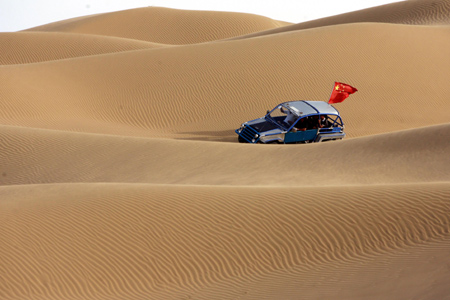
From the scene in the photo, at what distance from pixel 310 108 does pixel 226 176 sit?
14.3 feet

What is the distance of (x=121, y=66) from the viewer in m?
24.2

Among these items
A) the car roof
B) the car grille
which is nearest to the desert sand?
the car grille

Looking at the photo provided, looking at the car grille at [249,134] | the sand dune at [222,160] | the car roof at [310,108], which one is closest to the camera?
the sand dune at [222,160]

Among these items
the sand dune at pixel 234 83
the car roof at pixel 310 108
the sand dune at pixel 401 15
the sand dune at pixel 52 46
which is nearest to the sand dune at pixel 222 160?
the car roof at pixel 310 108

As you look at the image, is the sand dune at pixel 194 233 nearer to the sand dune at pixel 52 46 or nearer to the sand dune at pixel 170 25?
the sand dune at pixel 52 46

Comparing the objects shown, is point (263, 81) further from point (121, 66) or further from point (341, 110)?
point (121, 66)

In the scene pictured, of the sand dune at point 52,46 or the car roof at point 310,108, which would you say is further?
the sand dune at point 52,46

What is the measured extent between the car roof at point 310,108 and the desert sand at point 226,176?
1.58 m

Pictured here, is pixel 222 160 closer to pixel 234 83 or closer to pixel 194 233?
pixel 194 233

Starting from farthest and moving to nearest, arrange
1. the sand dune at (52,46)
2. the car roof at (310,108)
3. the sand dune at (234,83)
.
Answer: the sand dune at (52,46) < the sand dune at (234,83) < the car roof at (310,108)

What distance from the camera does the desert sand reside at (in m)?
6.93

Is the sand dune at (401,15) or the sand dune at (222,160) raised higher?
the sand dune at (401,15)

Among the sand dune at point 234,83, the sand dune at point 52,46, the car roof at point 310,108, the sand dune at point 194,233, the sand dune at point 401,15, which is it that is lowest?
the sand dune at point 194,233

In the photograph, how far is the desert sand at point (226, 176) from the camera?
6.93 meters
